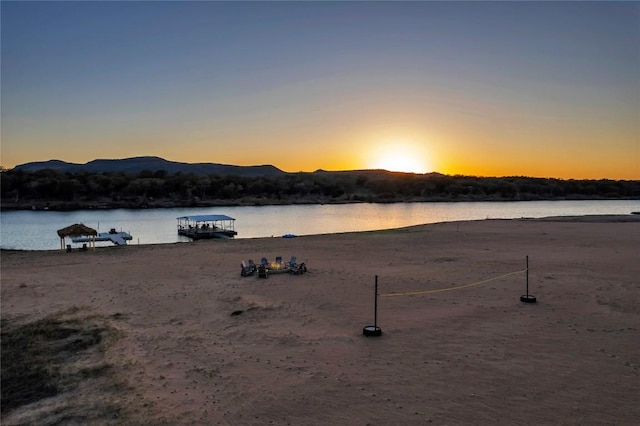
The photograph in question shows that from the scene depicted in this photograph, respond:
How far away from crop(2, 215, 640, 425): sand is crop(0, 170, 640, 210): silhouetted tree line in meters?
66.8

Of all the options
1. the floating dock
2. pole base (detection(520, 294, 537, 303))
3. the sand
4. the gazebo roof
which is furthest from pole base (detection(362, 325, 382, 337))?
the floating dock

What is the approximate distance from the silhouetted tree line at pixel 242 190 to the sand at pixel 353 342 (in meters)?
66.8

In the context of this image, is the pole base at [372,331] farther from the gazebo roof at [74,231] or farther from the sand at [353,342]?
the gazebo roof at [74,231]

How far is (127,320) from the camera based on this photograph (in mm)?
12914

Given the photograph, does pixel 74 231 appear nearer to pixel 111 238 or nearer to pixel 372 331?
pixel 111 238

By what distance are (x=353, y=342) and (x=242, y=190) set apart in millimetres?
108611

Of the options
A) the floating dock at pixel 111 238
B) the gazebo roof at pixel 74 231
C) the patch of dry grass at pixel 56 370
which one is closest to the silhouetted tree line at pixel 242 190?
the floating dock at pixel 111 238

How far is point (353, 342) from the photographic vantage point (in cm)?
1061

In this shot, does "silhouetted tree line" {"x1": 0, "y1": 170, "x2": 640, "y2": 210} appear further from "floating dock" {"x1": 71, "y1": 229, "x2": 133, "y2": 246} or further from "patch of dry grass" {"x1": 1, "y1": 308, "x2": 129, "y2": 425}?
"patch of dry grass" {"x1": 1, "y1": 308, "x2": 129, "y2": 425}

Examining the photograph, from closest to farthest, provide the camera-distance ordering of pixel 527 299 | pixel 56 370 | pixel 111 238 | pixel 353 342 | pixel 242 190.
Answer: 1. pixel 56 370
2. pixel 353 342
3. pixel 527 299
4. pixel 111 238
5. pixel 242 190

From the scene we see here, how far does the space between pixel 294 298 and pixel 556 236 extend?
25237 mm

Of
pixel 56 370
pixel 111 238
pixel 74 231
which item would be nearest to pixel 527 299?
pixel 56 370

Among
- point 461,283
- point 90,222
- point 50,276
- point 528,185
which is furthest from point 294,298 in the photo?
point 528,185

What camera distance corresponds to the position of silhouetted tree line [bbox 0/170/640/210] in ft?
305
